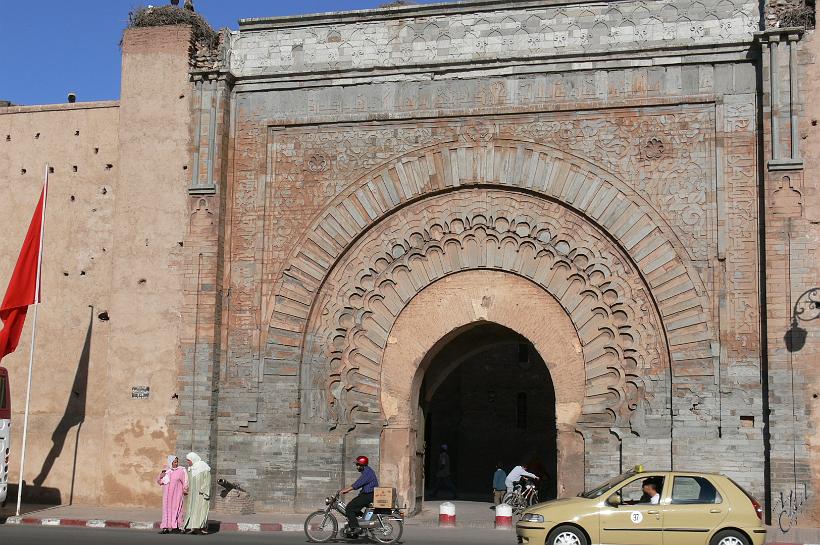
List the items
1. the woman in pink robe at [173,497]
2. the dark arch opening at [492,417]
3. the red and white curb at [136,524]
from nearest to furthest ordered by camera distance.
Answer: the woman in pink robe at [173,497] < the red and white curb at [136,524] < the dark arch opening at [492,417]

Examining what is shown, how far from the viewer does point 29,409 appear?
15.6m

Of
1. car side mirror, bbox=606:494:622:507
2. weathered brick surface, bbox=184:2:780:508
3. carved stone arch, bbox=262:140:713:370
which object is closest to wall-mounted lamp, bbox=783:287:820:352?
weathered brick surface, bbox=184:2:780:508

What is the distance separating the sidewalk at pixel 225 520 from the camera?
12.4 metres

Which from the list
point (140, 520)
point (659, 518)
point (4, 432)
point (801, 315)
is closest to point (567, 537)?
point (659, 518)

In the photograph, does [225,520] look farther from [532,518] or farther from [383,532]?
[532,518]

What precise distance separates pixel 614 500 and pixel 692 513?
68 centimetres

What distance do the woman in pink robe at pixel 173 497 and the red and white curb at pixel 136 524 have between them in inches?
22.9

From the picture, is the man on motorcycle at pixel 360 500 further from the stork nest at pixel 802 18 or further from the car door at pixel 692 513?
the stork nest at pixel 802 18

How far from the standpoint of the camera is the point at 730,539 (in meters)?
9.45

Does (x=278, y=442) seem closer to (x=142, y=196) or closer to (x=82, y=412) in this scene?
(x=82, y=412)

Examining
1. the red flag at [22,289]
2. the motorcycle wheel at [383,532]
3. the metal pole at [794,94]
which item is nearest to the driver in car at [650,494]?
the motorcycle wheel at [383,532]

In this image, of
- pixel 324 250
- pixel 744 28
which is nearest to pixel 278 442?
pixel 324 250

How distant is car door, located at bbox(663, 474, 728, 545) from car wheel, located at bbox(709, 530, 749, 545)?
8cm

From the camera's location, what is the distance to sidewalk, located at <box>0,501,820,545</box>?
40.8 ft
